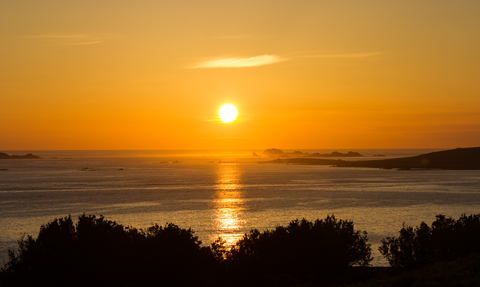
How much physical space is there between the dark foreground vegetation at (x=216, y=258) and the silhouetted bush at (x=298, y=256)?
0.07 metres

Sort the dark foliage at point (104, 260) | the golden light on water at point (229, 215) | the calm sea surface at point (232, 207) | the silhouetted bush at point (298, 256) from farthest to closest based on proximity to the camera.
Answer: the calm sea surface at point (232, 207) < the golden light on water at point (229, 215) < the silhouetted bush at point (298, 256) < the dark foliage at point (104, 260)

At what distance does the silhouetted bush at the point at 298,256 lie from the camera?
30.2 meters

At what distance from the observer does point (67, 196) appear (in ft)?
319

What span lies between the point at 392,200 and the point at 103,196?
207ft

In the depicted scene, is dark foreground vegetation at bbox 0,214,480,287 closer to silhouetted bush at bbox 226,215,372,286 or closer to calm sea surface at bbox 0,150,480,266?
silhouetted bush at bbox 226,215,372,286

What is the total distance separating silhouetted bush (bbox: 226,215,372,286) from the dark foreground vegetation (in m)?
0.07

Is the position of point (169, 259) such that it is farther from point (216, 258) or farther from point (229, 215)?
point (229, 215)

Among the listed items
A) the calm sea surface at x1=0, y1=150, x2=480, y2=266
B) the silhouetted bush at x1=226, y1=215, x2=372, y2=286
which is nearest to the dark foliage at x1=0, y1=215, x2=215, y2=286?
the silhouetted bush at x1=226, y1=215, x2=372, y2=286

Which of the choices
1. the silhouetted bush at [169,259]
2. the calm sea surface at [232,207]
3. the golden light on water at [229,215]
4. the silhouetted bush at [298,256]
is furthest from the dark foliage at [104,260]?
the golden light on water at [229,215]

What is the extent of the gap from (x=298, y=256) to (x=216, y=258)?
5947 millimetres

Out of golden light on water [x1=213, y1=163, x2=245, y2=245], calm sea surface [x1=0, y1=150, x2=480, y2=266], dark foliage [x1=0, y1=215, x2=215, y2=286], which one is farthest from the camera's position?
calm sea surface [x1=0, y1=150, x2=480, y2=266]

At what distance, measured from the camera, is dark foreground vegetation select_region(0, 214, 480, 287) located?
27531 mm

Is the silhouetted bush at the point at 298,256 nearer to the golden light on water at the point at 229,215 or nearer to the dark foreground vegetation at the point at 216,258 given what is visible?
the dark foreground vegetation at the point at 216,258

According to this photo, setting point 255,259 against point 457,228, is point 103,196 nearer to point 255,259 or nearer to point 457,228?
point 255,259
